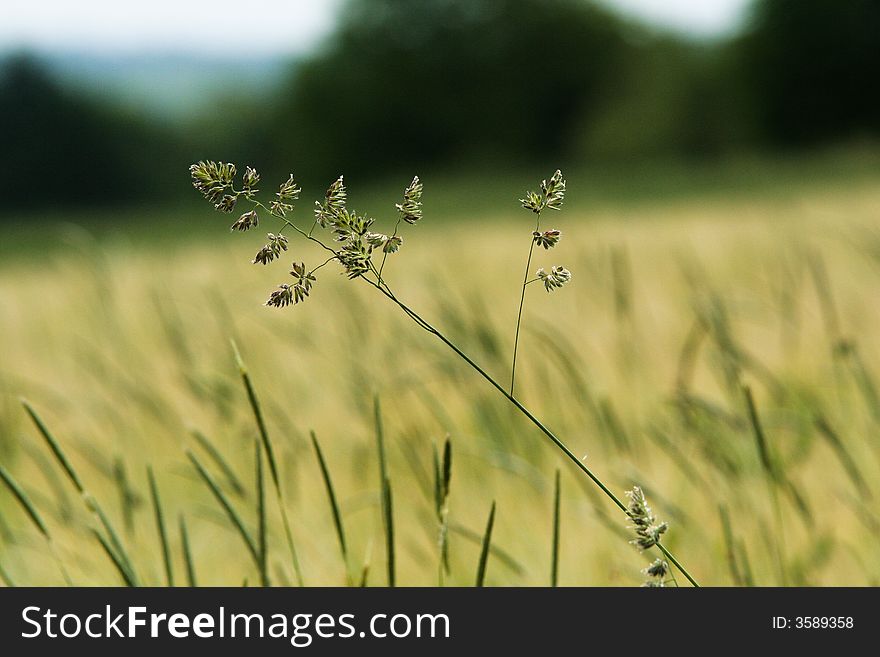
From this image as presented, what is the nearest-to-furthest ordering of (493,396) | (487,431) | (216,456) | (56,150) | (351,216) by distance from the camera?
(351,216)
(216,456)
(487,431)
(493,396)
(56,150)

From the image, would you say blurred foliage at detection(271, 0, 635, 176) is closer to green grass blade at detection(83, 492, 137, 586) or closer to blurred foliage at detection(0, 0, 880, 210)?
blurred foliage at detection(0, 0, 880, 210)

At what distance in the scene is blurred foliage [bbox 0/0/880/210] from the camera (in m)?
33.0

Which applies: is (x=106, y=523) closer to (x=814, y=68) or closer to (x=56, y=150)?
(x=814, y=68)

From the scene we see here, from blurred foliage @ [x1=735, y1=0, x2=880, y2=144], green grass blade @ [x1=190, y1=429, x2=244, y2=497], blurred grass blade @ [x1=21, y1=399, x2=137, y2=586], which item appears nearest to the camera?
blurred grass blade @ [x1=21, y1=399, x2=137, y2=586]

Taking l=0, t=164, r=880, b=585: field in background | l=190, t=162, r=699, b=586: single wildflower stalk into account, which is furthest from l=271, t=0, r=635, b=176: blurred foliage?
l=190, t=162, r=699, b=586: single wildflower stalk

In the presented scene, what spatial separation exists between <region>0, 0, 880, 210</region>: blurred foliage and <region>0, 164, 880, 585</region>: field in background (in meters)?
29.7

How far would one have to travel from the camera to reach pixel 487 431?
5.63 feet

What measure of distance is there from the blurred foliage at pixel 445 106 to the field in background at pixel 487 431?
29.7 metres

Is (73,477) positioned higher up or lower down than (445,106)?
lower down

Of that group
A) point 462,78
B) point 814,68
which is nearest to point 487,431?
point 814,68

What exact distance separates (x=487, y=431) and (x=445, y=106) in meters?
36.3
